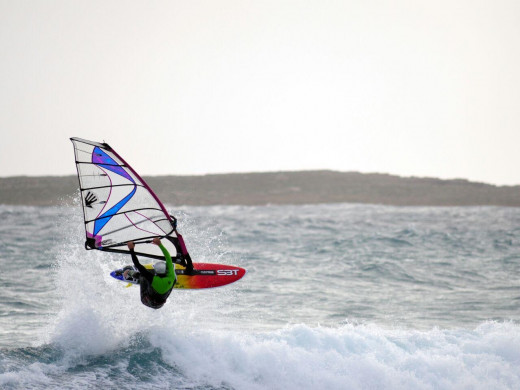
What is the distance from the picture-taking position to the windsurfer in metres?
8.40

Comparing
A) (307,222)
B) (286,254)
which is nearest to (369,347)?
(286,254)

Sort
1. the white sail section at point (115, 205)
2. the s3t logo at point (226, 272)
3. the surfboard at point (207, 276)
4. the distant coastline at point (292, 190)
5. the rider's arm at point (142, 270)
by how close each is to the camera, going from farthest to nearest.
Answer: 1. the distant coastline at point (292, 190)
2. the s3t logo at point (226, 272)
3. the surfboard at point (207, 276)
4. the white sail section at point (115, 205)
5. the rider's arm at point (142, 270)

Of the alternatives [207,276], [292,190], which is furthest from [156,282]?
[292,190]

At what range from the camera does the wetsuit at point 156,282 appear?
27.6 feet

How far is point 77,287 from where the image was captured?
32.0 ft

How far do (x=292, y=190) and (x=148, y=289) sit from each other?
37.1m

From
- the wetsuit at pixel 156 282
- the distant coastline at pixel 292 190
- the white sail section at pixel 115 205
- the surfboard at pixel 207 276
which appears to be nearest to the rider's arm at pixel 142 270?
the wetsuit at pixel 156 282

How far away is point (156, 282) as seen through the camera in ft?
27.6

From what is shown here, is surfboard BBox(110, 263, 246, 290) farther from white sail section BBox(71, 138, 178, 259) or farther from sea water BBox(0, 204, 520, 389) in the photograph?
white sail section BBox(71, 138, 178, 259)

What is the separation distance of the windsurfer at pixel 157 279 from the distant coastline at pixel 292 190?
32416mm

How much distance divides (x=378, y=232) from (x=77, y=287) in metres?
16.9

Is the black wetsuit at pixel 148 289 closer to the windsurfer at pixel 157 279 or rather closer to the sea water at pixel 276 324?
the windsurfer at pixel 157 279

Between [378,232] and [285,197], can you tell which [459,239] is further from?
[285,197]

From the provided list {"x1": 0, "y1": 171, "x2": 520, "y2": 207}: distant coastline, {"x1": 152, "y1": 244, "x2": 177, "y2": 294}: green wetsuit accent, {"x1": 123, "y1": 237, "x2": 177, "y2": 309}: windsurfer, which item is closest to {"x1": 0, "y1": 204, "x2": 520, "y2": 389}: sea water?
{"x1": 123, "y1": 237, "x2": 177, "y2": 309}: windsurfer
